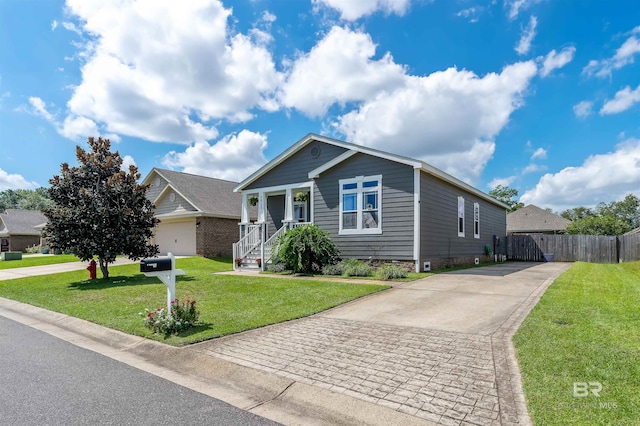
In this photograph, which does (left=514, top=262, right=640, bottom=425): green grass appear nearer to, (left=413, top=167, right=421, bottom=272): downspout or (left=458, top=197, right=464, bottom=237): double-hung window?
(left=413, top=167, right=421, bottom=272): downspout

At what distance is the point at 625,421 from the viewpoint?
9.27 ft

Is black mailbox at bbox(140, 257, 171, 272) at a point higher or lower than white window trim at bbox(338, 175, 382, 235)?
lower

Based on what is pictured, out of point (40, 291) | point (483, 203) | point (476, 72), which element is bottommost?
point (40, 291)

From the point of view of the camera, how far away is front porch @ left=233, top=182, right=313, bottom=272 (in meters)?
15.5

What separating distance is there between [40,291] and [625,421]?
45.5 feet

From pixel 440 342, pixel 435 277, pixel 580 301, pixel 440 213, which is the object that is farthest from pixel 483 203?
pixel 440 342

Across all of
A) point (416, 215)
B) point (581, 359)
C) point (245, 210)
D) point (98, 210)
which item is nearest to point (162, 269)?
point (581, 359)

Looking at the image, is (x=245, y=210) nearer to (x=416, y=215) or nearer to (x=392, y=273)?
(x=416, y=215)

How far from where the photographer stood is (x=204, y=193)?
2422cm

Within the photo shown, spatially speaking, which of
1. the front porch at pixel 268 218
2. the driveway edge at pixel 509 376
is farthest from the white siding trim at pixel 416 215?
the driveway edge at pixel 509 376

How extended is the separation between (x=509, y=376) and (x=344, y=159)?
11.4 metres

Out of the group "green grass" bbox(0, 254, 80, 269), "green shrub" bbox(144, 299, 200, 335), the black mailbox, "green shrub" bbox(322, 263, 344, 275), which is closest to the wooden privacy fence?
"green shrub" bbox(322, 263, 344, 275)

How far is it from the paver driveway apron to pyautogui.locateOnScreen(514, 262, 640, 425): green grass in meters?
0.22

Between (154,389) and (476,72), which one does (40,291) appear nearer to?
(154,389)
